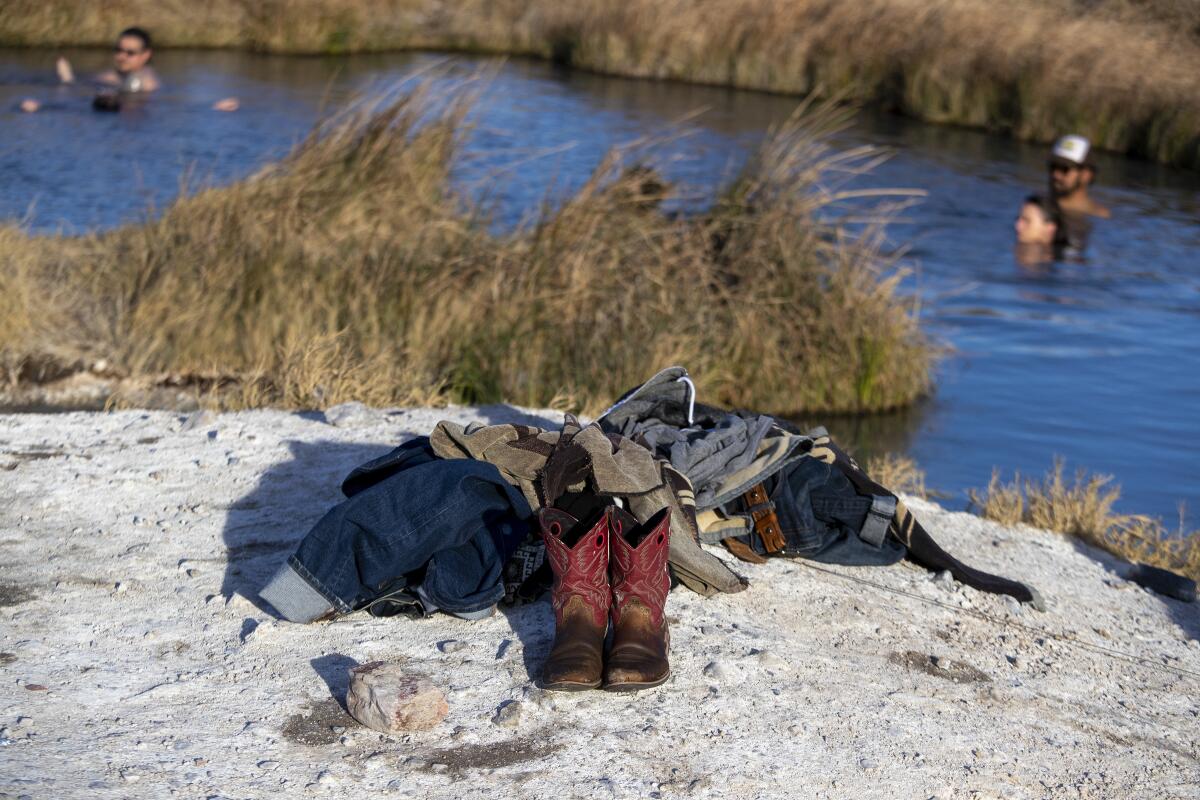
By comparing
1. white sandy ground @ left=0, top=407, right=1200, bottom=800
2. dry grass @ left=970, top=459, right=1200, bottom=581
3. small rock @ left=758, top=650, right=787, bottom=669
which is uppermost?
small rock @ left=758, top=650, right=787, bottom=669

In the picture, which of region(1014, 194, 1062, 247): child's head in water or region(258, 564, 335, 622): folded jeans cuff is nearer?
region(258, 564, 335, 622): folded jeans cuff

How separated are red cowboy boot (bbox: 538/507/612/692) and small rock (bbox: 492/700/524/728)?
11cm

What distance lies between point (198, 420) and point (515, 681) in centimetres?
245

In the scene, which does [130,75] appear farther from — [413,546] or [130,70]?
[413,546]

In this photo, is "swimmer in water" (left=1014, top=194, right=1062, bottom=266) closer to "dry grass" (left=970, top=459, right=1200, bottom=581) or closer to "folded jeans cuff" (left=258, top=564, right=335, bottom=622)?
"dry grass" (left=970, top=459, right=1200, bottom=581)

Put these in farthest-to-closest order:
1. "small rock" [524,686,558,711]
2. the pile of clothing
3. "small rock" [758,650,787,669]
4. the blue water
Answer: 1. the blue water
2. "small rock" [758,650,787,669]
3. the pile of clothing
4. "small rock" [524,686,558,711]

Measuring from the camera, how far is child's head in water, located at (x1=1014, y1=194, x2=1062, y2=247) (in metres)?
13.4

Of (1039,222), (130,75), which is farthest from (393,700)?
(130,75)

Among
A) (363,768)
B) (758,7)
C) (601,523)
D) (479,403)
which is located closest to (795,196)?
(479,403)

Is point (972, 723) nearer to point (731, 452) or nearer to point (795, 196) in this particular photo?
point (731, 452)

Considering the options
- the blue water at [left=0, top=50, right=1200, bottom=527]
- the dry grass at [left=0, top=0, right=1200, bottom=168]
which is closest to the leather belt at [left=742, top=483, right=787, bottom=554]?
the blue water at [left=0, top=50, right=1200, bottom=527]

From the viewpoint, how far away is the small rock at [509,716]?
3361 millimetres

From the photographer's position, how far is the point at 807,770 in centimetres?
330

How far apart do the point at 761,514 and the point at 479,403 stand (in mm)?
2882
